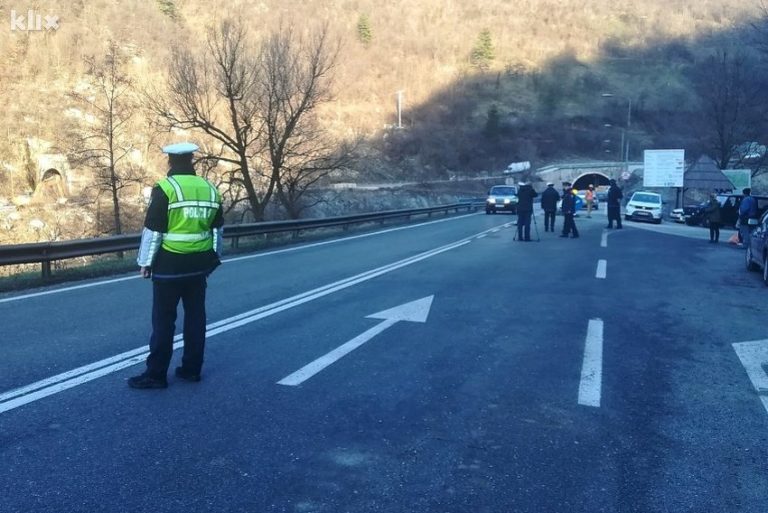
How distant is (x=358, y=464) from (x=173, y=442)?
1221 millimetres

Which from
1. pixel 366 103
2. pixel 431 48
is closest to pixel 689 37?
pixel 431 48

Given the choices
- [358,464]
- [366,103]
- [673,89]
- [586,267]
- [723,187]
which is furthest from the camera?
[673,89]

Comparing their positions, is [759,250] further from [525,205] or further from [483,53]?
[483,53]

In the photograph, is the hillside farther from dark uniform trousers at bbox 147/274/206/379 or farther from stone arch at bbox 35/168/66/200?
dark uniform trousers at bbox 147/274/206/379

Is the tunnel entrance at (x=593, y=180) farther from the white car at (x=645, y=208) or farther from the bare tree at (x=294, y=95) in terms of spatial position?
the bare tree at (x=294, y=95)

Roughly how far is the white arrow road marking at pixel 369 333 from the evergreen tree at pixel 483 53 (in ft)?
444

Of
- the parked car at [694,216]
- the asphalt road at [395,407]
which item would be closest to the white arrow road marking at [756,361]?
the asphalt road at [395,407]

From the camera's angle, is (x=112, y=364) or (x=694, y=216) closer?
(x=112, y=364)

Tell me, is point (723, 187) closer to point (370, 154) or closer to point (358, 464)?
point (358, 464)

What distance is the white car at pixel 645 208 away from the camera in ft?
117

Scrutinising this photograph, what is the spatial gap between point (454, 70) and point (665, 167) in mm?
95775

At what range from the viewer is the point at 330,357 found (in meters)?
6.24

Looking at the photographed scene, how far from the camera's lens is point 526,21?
566ft

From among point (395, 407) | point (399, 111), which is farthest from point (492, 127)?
point (395, 407)
